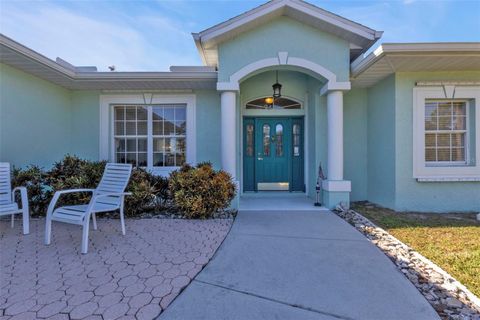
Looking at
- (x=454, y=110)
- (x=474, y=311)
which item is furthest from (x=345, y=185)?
(x=474, y=311)

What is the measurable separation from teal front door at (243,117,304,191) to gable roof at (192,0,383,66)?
259 centimetres

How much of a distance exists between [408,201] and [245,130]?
178 inches

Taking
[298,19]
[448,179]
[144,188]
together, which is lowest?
[144,188]

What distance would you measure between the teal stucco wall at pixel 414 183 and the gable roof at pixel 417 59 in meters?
0.19

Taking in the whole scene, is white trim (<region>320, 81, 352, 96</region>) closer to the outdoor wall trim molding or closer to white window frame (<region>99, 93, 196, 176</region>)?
the outdoor wall trim molding

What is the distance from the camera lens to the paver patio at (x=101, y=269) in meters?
2.11

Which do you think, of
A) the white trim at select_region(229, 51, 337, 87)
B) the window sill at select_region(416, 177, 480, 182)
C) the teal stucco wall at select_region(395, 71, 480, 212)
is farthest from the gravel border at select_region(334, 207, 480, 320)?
the white trim at select_region(229, 51, 337, 87)

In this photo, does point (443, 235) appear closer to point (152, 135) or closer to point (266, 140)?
point (266, 140)

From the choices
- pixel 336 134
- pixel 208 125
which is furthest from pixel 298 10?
pixel 208 125

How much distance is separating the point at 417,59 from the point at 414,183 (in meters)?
2.62

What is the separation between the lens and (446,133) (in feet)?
18.8

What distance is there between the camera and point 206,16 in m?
8.70

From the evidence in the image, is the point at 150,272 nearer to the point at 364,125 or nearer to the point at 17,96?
the point at 17,96

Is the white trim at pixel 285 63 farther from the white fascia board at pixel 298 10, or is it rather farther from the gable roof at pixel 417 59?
the white fascia board at pixel 298 10
